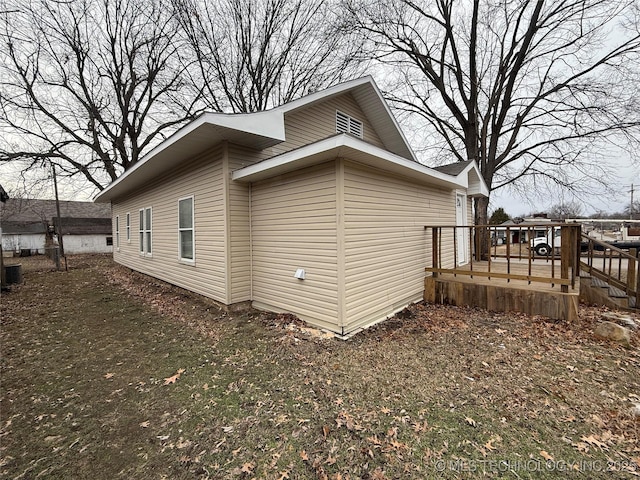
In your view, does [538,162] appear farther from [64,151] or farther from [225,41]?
[64,151]

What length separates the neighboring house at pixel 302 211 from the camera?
454 cm

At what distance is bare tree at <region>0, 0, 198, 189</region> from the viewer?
13.2 metres

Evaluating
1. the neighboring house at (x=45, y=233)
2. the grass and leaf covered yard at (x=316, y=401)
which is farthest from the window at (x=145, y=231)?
the neighboring house at (x=45, y=233)

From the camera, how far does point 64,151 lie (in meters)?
15.2

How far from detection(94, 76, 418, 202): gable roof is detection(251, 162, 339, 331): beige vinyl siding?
3.08 feet

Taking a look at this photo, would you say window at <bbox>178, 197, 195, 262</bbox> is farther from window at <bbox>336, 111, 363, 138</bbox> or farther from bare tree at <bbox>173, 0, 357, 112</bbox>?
bare tree at <bbox>173, 0, 357, 112</bbox>

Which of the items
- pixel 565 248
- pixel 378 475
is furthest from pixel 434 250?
pixel 378 475

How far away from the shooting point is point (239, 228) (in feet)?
18.8

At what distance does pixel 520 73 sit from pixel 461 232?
9.09 meters

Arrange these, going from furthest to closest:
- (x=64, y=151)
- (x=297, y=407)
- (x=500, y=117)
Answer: (x=64, y=151), (x=500, y=117), (x=297, y=407)

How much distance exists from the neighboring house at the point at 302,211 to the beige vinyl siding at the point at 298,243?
2 cm

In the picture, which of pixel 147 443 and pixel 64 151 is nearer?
pixel 147 443

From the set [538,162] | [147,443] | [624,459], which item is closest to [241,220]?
[147,443]

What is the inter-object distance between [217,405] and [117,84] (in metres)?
19.4
